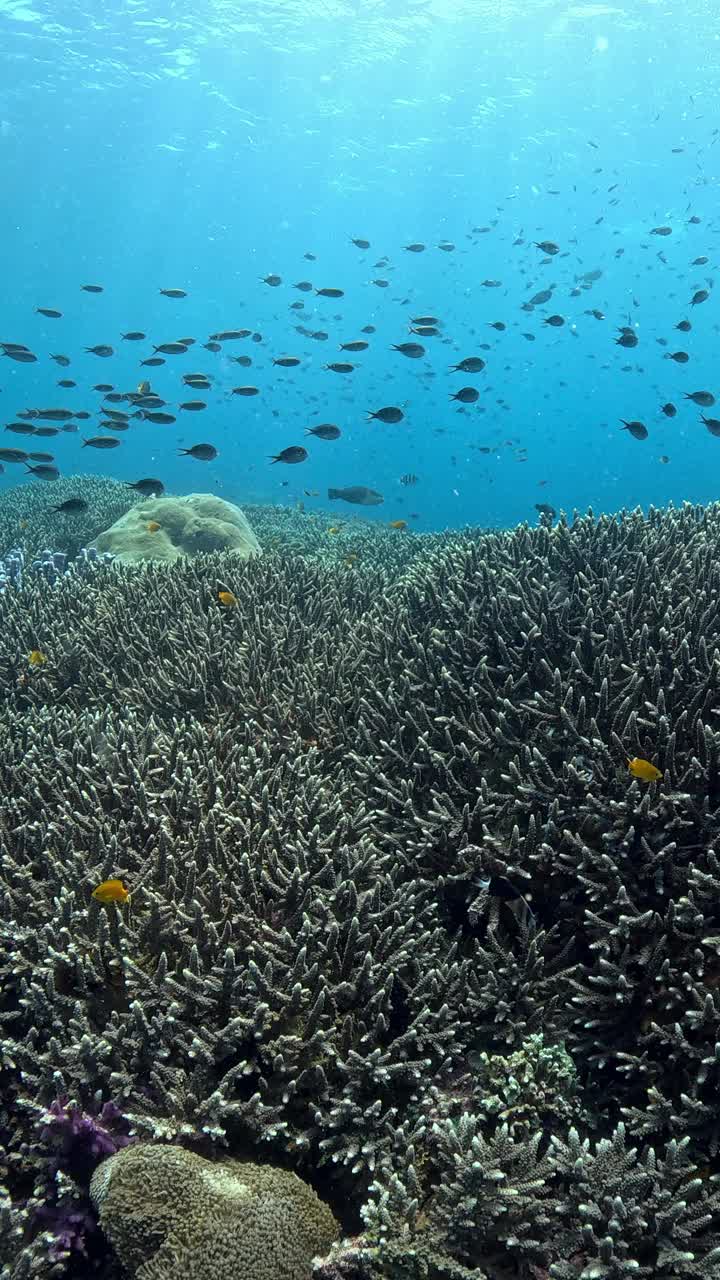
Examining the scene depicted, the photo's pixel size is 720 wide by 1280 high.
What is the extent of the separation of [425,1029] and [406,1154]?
449 millimetres

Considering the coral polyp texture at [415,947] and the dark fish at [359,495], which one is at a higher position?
the coral polyp texture at [415,947]

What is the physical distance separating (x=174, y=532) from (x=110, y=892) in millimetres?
10340

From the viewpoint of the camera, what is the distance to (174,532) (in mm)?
12867

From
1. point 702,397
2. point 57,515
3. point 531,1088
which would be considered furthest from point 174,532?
point 531,1088

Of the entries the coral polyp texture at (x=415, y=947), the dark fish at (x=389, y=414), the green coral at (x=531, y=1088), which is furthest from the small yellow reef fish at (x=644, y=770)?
the dark fish at (x=389, y=414)

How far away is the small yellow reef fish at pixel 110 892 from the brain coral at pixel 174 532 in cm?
879

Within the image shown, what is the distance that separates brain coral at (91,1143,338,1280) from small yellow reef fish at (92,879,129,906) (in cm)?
105

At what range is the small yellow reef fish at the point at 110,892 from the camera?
3281 millimetres

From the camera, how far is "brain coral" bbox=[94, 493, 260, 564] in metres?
12.0

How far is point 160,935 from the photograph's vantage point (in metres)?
3.26

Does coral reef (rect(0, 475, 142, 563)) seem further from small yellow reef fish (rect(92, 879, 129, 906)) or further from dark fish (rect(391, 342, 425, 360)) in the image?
small yellow reef fish (rect(92, 879, 129, 906))

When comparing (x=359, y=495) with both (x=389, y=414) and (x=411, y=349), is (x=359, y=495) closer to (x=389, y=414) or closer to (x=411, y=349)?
(x=389, y=414)

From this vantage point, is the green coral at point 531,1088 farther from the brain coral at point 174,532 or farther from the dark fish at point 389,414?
the brain coral at point 174,532

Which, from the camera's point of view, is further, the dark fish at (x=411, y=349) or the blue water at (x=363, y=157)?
the blue water at (x=363, y=157)
